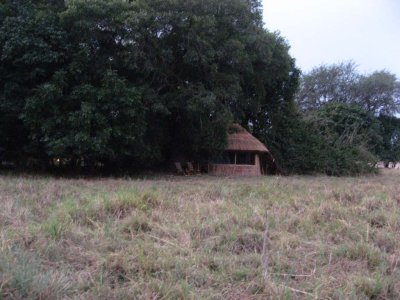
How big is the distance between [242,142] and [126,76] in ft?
29.0

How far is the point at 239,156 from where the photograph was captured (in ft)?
88.2

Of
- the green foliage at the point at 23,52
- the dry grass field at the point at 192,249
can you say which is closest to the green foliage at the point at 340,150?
the green foliage at the point at 23,52

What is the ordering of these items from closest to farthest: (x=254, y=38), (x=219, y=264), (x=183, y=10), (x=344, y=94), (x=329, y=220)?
(x=219, y=264)
(x=329, y=220)
(x=183, y=10)
(x=254, y=38)
(x=344, y=94)

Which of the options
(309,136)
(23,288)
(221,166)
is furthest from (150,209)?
(309,136)

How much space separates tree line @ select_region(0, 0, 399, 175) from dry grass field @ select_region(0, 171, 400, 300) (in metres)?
8.52

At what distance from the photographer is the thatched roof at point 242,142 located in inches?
1019

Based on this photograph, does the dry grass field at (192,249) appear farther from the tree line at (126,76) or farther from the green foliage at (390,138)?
the green foliage at (390,138)

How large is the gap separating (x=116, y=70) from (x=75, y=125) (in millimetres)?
3072

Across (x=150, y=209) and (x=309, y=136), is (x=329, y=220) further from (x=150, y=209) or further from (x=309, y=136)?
(x=309, y=136)

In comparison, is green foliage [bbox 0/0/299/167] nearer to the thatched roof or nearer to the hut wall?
the hut wall

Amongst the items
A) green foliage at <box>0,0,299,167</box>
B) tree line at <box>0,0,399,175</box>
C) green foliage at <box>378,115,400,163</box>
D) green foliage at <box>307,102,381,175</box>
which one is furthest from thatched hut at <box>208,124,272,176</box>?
green foliage at <box>378,115,400,163</box>

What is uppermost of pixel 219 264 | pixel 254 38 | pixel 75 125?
pixel 254 38

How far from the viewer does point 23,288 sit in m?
4.05

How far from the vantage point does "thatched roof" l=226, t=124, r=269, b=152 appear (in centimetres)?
2588
